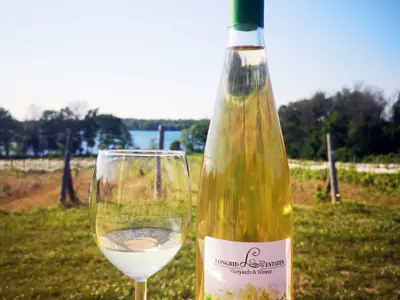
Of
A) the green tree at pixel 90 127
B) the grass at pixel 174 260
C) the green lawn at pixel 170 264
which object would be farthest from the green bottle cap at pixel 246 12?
the green tree at pixel 90 127

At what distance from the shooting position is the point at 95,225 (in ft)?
1.65

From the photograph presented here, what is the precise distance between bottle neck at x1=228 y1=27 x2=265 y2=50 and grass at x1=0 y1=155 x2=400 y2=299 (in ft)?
1.96

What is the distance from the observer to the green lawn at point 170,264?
1672mm

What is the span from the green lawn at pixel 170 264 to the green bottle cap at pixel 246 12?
4.45 feet

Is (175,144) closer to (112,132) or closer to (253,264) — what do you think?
(112,132)

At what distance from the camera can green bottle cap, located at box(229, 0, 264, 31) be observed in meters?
Result: 0.56

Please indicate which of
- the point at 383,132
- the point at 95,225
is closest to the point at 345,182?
the point at 383,132

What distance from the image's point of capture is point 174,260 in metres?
2.00

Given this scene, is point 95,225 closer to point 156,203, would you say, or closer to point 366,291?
point 156,203

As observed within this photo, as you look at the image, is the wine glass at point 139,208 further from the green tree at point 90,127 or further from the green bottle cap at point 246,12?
the green tree at point 90,127

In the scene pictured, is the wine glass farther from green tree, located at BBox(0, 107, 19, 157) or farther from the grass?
green tree, located at BBox(0, 107, 19, 157)

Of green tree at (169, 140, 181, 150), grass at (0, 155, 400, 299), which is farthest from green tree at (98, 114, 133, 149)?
grass at (0, 155, 400, 299)

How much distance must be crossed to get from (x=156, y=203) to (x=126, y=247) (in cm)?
7

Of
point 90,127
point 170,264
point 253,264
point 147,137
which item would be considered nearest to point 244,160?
point 253,264
